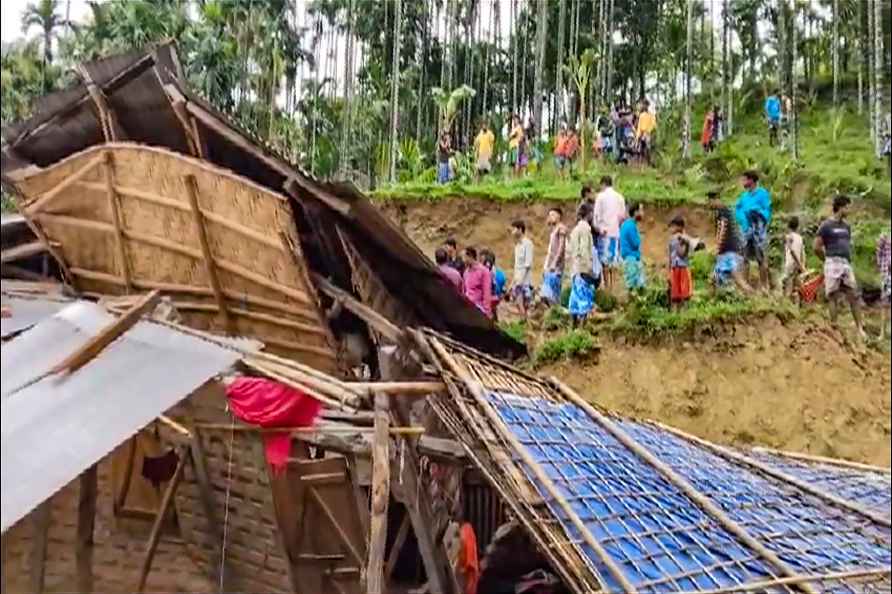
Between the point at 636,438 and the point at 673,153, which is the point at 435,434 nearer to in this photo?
the point at 636,438

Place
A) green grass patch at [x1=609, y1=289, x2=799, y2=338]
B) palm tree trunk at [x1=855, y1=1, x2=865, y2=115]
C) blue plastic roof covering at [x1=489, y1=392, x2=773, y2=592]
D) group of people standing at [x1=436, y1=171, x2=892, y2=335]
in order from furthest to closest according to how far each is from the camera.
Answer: group of people standing at [x1=436, y1=171, x2=892, y2=335], green grass patch at [x1=609, y1=289, x2=799, y2=338], palm tree trunk at [x1=855, y1=1, x2=865, y2=115], blue plastic roof covering at [x1=489, y1=392, x2=773, y2=592]

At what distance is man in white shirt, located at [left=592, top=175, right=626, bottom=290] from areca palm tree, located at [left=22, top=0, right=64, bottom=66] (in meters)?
4.91

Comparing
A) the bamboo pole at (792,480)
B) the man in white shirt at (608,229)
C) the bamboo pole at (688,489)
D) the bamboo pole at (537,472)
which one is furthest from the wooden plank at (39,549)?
the man in white shirt at (608,229)

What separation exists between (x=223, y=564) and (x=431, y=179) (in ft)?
13.1

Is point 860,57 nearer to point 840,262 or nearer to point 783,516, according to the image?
point 840,262

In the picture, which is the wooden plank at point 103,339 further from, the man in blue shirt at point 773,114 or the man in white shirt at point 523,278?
the man in blue shirt at point 773,114

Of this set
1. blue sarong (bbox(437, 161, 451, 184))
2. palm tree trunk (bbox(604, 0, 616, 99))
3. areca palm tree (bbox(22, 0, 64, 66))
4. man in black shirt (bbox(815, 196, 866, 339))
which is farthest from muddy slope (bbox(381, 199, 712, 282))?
areca palm tree (bbox(22, 0, 64, 66))

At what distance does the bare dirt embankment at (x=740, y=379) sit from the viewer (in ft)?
15.6

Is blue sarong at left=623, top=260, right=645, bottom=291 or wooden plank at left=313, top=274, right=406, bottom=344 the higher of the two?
blue sarong at left=623, top=260, right=645, bottom=291

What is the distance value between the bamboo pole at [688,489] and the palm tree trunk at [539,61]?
480 cm

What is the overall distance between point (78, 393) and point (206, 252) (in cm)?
158

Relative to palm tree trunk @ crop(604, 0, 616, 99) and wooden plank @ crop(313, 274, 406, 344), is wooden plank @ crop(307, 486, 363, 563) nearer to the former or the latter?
wooden plank @ crop(313, 274, 406, 344)

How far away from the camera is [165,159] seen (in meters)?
3.89

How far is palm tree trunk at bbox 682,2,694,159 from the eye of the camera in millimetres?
8844
